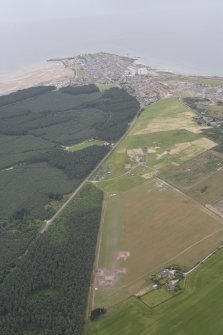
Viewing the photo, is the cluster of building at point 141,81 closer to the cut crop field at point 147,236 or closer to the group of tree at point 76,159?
the group of tree at point 76,159

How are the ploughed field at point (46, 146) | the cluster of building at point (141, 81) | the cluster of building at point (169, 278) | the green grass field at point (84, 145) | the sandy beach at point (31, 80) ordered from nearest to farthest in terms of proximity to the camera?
the cluster of building at point (169, 278)
the ploughed field at point (46, 146)
the green grass field at point (84, 145)
the cluster of building at point (141, 81)
the sandy beach at point (31, 80)

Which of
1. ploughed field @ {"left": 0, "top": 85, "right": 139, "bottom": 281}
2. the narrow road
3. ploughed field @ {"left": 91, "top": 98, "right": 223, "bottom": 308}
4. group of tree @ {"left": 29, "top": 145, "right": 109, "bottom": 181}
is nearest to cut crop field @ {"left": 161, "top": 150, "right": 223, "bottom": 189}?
ploughed field @ {"left": 91, "top": 98, "right": 223, "bottom": 308}

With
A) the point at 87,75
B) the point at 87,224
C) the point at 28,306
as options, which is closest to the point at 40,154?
the point at 87,224

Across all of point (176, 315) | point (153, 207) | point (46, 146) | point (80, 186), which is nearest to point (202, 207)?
point (153, 207)

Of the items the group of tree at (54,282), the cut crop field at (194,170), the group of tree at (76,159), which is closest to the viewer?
the group of tree at (54,282)

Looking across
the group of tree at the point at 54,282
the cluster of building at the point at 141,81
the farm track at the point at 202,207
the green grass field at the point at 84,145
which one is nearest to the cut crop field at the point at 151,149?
the farm track at the point at 202,207

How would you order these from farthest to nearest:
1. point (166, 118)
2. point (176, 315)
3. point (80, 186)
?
point (166, 118) < point (80, 186) < point (176, 315)

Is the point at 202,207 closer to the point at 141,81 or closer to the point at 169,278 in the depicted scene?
the point at 169,278
